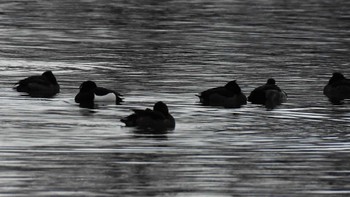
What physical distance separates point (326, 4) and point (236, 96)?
2026 inches

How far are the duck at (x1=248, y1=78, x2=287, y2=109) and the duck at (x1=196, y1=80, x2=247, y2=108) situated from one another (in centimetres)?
44

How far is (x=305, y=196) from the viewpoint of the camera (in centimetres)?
2066

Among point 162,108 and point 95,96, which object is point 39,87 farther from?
point 162,108

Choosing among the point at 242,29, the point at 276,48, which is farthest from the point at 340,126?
the point at 242,29

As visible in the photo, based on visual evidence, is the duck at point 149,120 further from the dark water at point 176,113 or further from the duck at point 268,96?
the duck at point 268,96

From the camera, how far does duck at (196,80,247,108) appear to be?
34719 millimetres

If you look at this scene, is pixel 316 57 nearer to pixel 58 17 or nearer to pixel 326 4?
pixel 58 17

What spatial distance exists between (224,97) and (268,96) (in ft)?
4.02

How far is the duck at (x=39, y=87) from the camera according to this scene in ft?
120

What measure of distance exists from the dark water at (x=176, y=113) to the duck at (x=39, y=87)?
19.2 inches

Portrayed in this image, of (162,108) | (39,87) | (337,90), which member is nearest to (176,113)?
(162,108)

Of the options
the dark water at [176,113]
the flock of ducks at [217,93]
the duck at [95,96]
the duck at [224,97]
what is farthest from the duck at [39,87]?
the duck at [224,97]

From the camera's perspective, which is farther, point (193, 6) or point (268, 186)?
point (193, 6)

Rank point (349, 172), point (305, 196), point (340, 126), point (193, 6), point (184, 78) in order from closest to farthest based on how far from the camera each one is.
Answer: point (305, 196) < point (349, 172) < point (340, 126) < point (184, 78) < point (193, 6)
